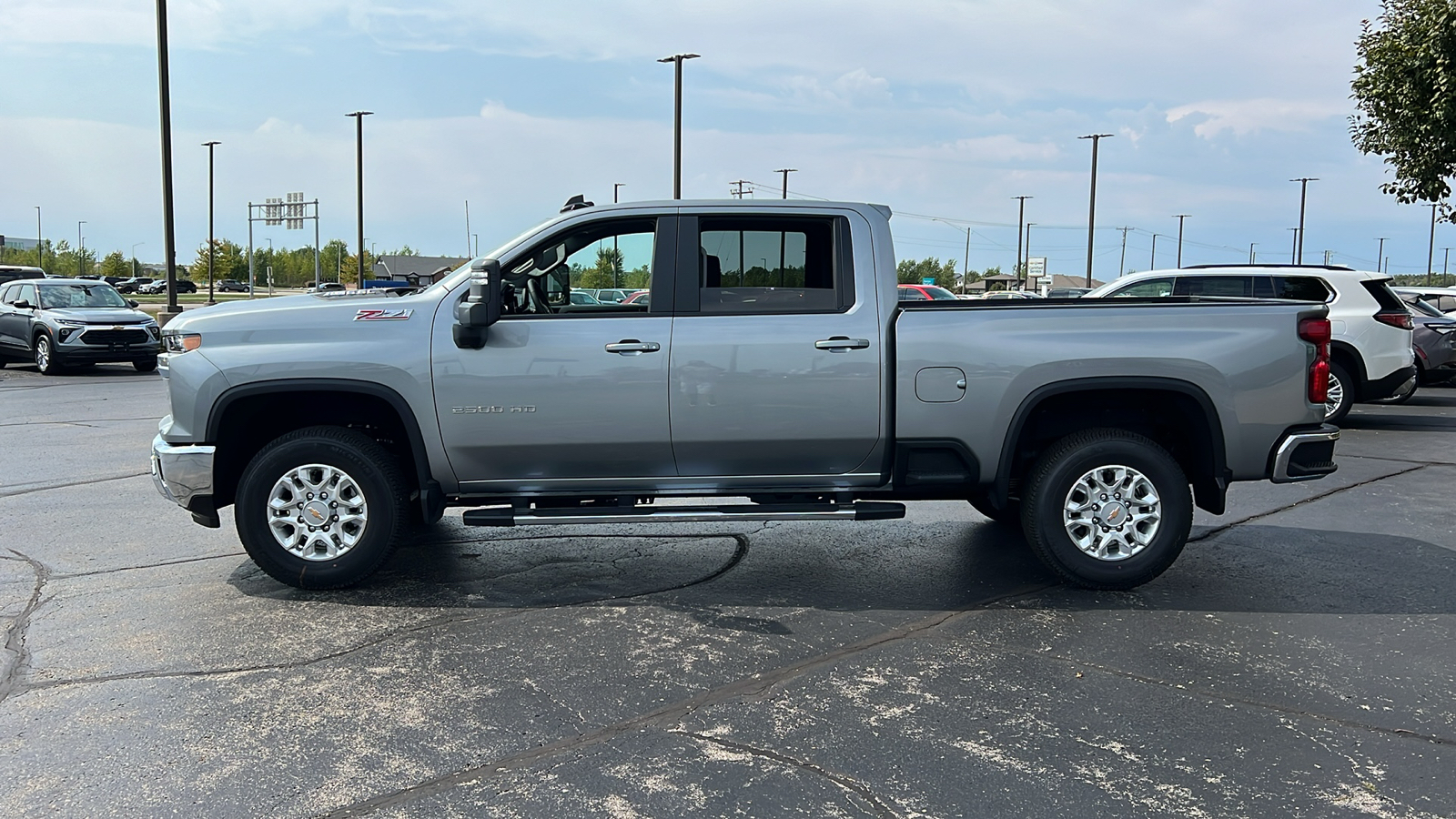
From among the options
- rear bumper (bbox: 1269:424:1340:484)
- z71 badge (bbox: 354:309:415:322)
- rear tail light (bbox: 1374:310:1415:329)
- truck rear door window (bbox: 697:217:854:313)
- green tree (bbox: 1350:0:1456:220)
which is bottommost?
rear bumper (bbox: 1269:424:1340:484)

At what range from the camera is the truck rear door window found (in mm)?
5859

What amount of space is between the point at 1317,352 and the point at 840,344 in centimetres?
247

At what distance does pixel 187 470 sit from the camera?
5719mm

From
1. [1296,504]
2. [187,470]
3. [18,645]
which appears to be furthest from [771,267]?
[1296,504]

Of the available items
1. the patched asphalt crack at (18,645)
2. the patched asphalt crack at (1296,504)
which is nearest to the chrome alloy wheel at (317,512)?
the patched asphalt crack at (18,645)

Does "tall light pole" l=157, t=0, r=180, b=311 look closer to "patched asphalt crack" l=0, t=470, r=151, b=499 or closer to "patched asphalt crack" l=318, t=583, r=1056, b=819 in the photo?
"patched asphalt crack" l=0, t=470, r=151, b=499

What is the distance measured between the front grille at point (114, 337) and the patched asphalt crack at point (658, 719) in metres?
18.3

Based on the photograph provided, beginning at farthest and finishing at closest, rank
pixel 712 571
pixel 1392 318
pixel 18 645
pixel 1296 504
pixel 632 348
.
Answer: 1. pixel 1392 318
2. pixel 1296 504
3. pixel 712 571
4. pixel 632 348
5. pixel 18 645

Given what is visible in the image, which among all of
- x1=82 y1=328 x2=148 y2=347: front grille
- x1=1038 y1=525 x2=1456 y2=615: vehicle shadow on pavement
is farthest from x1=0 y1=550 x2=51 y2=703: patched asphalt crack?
x1=82 y1=328 x2=148 y2=347: front grille

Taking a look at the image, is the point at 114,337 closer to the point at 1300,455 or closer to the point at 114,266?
the point at 1300,455

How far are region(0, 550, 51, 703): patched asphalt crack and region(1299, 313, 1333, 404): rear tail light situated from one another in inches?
239

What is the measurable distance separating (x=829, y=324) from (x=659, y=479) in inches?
46.4

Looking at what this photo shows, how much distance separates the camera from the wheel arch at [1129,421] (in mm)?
5793

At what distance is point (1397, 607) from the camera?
5688 mm
